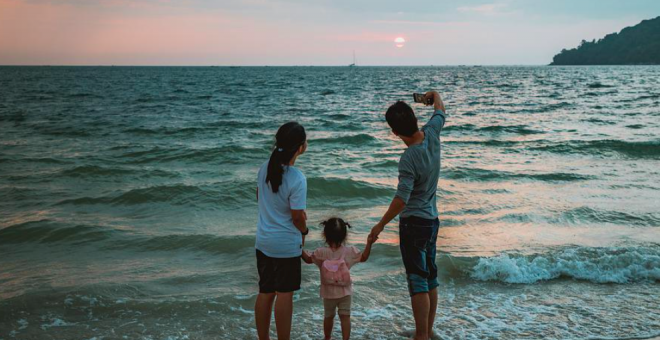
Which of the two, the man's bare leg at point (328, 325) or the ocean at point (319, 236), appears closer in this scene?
the man's bare leg at point (328, 325)

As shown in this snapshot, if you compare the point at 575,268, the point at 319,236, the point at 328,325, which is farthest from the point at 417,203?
the point at 319,236

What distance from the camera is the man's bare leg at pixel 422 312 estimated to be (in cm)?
379

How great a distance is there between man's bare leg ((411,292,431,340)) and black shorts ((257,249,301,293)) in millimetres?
933

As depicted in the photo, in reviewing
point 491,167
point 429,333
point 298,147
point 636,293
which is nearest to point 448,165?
point 491,167

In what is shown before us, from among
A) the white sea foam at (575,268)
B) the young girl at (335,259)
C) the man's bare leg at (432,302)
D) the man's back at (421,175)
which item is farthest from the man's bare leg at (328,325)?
the white sea foam at (575,268)

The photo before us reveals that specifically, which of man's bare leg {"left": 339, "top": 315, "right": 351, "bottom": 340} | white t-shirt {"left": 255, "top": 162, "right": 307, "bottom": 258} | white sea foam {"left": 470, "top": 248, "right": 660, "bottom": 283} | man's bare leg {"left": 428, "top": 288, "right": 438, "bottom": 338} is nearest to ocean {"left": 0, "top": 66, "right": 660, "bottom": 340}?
white sea foam {"left": 470, "top": 248, "right": 660, "bottom": 283}

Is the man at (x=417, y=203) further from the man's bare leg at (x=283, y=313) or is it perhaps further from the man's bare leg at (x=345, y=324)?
the man's bare leg at (x=283, y=313)

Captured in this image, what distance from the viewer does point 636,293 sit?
5156 mm

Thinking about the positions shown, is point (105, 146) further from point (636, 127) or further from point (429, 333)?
point (636, 127)

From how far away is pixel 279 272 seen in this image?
3.51 metres

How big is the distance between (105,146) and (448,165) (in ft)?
34.6

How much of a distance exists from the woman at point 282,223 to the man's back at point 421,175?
28.0 inches

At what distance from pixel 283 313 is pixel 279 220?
704 mm

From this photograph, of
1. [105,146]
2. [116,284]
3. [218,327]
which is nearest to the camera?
[218,327]
